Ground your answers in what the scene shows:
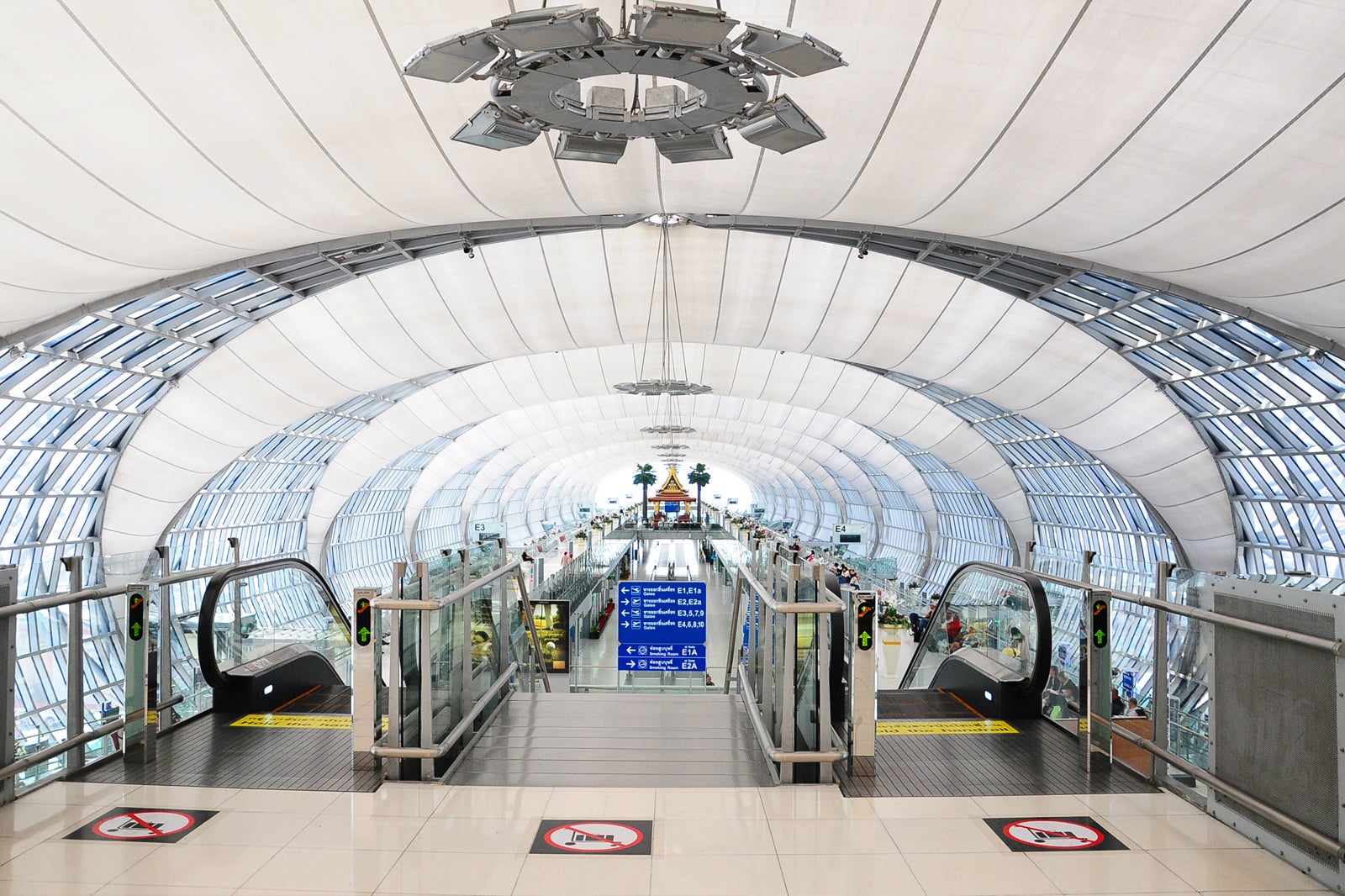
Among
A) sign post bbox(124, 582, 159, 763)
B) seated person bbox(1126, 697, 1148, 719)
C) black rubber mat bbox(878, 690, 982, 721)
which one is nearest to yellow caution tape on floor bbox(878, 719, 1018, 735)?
black rubber mat bbox(878, 690, 982, 721)

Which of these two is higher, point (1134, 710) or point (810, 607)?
point (810, 607)

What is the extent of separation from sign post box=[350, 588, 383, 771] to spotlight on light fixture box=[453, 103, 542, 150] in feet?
15.2

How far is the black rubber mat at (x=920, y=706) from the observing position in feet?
28.4

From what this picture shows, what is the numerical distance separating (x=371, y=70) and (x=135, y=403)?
21.5 m

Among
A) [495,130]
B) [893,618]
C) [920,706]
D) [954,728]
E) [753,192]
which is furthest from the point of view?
[893,618]

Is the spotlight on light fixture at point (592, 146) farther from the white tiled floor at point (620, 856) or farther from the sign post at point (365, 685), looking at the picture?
the white tiled floor at point (620, 856)

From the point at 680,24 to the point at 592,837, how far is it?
205 inches

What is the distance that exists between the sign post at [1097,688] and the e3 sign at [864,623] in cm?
185

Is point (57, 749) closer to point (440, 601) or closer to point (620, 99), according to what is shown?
point (440, 601)

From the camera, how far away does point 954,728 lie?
26.0ft

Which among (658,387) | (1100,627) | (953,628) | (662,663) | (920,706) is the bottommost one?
(662,663)

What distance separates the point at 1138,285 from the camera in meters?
21.2

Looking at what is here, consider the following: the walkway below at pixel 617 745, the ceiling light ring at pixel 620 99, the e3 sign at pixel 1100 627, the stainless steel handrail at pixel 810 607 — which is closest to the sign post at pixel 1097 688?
the e3 sign at pixel 1100 627

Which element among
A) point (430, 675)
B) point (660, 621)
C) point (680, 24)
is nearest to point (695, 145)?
point (680, 24)
